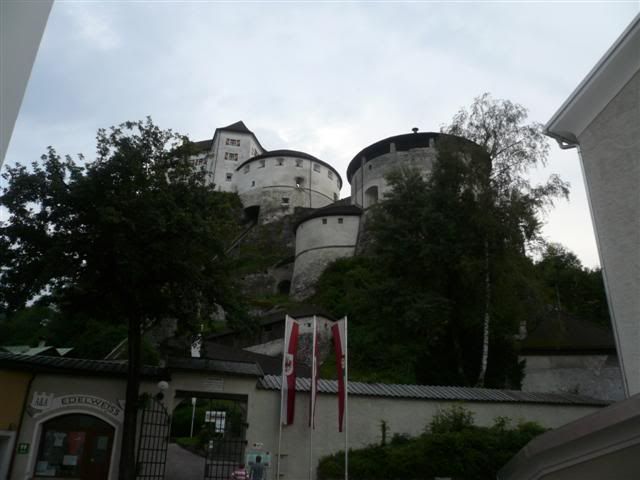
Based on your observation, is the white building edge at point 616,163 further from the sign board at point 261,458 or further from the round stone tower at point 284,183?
the round stone tower at point 284,183

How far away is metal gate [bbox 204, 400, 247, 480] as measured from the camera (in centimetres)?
1330

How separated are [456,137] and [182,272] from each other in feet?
47.9

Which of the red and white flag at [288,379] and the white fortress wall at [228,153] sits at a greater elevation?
the white fortress wall at [228,153]

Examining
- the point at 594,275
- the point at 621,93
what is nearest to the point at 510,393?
the point at 621,93

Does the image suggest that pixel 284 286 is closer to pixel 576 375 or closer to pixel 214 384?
pixel 576 375

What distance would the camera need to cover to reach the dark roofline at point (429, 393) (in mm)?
14453

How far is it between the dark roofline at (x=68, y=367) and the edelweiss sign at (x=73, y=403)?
58 centimetres

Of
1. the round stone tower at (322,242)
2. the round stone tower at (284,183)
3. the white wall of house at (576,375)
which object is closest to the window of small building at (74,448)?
the white wall of house at (576,375)

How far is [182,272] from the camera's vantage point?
42.2 feet

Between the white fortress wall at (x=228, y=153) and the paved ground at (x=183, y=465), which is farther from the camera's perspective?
the white fortress wall at (x=228, y=153)

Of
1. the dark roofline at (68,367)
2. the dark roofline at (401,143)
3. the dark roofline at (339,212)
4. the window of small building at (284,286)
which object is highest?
the dark roofline at (401,143)

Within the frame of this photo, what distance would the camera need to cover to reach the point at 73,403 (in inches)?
499

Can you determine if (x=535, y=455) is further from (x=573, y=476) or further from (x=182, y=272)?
(x=182, y=272)

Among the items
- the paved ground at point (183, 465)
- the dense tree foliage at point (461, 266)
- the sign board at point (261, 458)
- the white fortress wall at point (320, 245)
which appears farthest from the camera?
the white fortress wall at point (320, 245)
